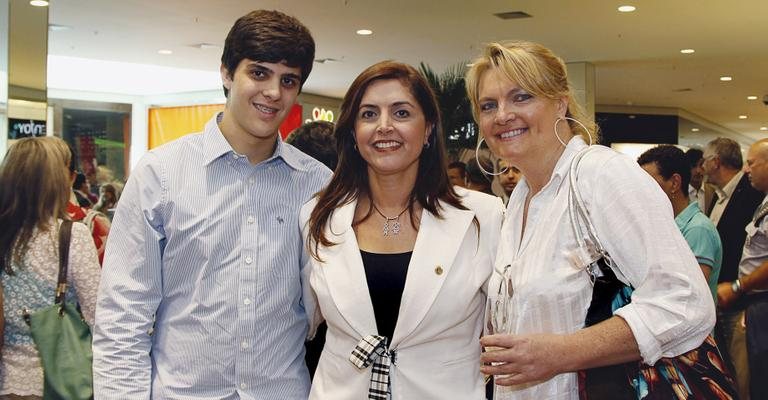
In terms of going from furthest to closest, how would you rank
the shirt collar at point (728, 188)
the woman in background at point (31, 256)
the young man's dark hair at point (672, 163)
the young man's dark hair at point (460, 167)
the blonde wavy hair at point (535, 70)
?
the young man's dark hair at point (460, 167) → the shirt collar at point (728, 188) → the young man's dark hair at point (672, 163) → the woman in background at point (31, 256) → the blonde wavy hair at point (535, 70)

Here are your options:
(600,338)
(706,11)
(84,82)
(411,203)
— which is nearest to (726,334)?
(411,203)

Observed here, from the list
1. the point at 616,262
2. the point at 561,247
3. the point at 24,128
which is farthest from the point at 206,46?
the point at 616,262

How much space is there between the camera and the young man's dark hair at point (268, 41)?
2.15 m

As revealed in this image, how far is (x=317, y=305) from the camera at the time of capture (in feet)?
7.43

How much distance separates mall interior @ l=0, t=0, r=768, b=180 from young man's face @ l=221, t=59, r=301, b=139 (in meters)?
4.22

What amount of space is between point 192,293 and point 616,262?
3.57ft

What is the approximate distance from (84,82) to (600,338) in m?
15.5

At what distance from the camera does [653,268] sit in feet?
A: 5.33

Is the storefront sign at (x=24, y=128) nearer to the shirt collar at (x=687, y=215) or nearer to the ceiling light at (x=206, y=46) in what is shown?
the shirt collar at (x=687, y=215)

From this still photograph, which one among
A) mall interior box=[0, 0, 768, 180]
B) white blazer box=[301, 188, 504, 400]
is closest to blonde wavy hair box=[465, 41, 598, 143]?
white blazer box=[301, 188, 504, 400]

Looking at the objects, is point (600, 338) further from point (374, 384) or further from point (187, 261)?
point (187, 261)

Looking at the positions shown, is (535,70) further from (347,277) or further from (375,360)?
(375,360)

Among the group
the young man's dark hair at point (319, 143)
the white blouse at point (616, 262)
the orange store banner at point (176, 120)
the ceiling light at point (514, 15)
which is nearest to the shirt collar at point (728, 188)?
the ceiling light at point (514, 15)

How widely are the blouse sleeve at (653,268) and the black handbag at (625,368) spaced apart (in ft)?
0.13
